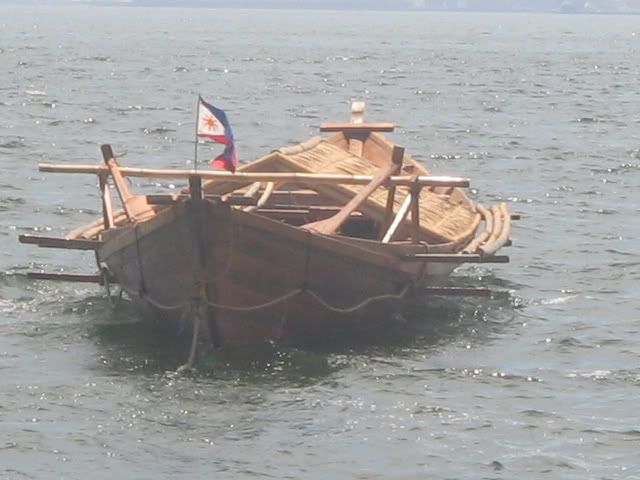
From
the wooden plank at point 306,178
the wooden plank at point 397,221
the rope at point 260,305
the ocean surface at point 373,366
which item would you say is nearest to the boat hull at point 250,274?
the rope at point 260,305

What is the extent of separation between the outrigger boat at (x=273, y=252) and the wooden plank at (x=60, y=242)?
0.02 metres

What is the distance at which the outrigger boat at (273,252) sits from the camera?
18.4 meters

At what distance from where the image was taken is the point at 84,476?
1546cm

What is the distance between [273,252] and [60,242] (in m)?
3.06

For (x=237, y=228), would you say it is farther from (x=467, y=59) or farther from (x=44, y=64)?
(x=467, y=59)

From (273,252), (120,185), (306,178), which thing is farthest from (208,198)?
(120,185)

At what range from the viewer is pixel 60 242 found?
792 inches

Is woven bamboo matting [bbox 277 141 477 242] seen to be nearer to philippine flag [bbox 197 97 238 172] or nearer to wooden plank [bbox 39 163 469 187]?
wooden plank [bbox 39 163 469 187]

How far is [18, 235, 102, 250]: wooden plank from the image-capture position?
2009 centimetres

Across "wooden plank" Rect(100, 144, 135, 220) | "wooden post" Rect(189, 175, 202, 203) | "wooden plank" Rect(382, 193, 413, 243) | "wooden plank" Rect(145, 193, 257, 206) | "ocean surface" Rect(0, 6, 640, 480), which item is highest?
"wooden post" Rect(189, 175, 202, 203)

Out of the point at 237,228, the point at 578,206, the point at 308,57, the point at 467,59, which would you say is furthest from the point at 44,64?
the point at 237,228

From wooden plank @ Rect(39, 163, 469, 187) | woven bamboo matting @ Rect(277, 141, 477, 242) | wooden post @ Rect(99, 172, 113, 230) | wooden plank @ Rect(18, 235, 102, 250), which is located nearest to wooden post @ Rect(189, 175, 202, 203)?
wooden plank @ Rect(39, 163, 469, 187)

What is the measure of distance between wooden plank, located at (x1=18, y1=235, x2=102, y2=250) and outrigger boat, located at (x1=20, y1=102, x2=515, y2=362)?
2 centimetres

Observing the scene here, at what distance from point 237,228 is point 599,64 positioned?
73580 millimetres
